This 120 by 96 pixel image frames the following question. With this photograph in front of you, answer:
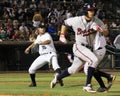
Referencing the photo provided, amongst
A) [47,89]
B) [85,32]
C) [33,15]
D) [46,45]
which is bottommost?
[33,15]

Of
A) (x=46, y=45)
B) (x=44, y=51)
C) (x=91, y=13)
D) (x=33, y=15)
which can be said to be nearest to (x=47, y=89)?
(x=44, y=51)

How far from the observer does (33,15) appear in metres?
25.6

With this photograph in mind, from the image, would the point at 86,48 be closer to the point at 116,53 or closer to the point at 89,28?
the point at 89,28

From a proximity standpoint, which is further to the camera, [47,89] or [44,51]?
[44,51]

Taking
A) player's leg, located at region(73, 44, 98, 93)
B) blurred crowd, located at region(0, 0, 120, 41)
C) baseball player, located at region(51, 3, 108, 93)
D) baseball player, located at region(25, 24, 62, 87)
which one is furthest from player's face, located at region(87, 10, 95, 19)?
blurred crowd, located at region(0, 0, 120, 41)

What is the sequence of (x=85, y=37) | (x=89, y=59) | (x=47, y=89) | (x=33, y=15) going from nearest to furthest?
(x=89, y=59)
(x=85, y=37)
(x=47, y=89)
(x=33, y=15)

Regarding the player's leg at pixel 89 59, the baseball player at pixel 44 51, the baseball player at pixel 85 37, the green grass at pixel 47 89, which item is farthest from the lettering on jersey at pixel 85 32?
the baseball player at pixel 44 51

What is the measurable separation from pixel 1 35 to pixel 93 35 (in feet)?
39.8

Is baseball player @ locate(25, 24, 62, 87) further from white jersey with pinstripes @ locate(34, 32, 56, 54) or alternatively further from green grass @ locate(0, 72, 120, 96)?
green grass @ locate(0, 72, 120, 96)

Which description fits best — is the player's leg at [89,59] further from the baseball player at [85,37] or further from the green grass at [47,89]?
the green grass at [47,89]

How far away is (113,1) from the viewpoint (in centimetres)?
3070

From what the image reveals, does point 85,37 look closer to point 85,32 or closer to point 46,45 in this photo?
point 85,32

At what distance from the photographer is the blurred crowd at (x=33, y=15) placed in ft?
74.5

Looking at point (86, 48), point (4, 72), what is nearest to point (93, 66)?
point (86, 48)
